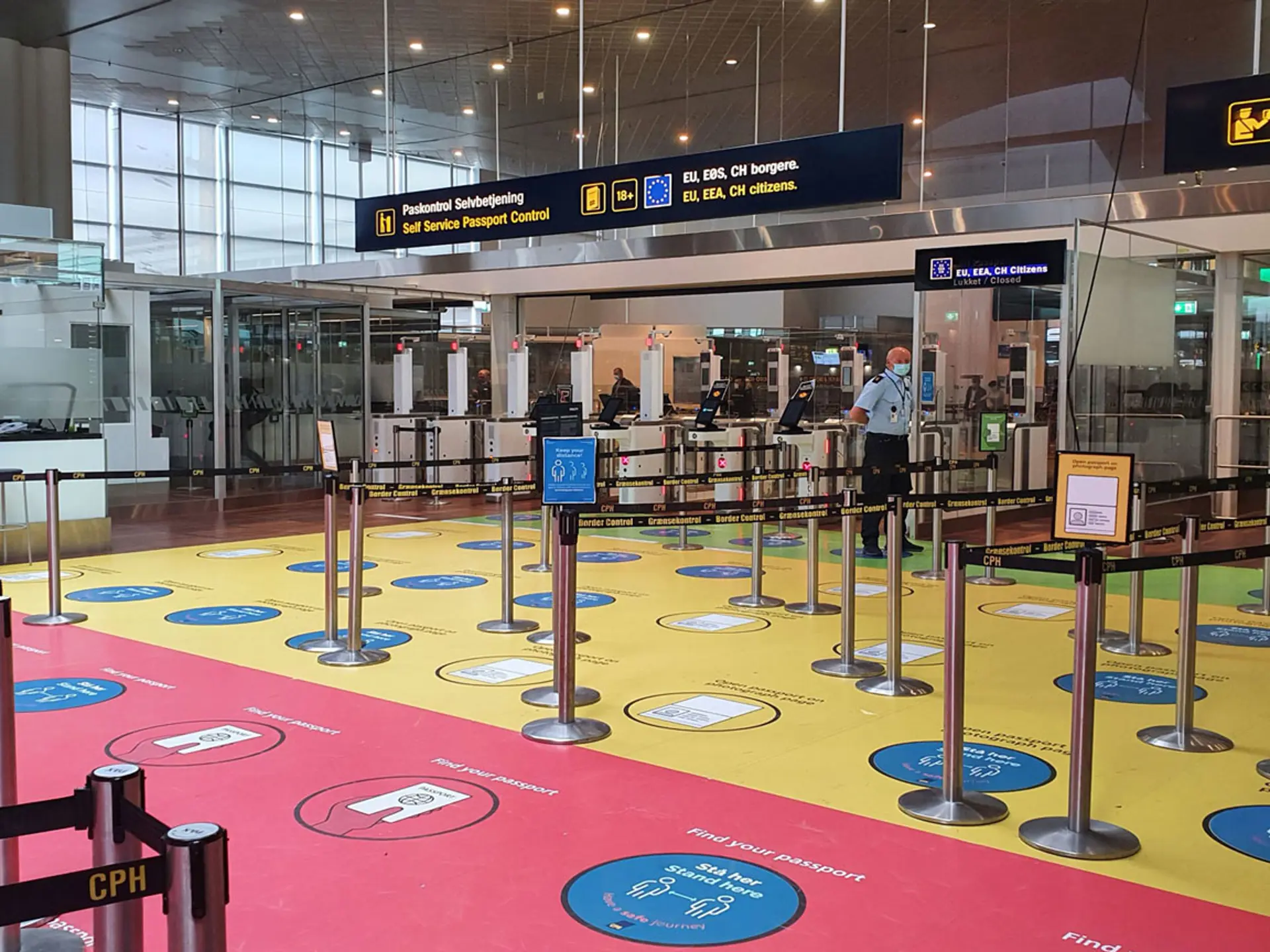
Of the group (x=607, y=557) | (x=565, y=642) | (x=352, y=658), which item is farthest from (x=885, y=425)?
(x=565, y=642)

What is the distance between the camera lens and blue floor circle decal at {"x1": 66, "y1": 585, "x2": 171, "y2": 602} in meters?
8.33

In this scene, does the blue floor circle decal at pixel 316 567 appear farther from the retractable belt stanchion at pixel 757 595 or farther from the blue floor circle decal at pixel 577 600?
the retractable belt stanchion at pixel 757 595

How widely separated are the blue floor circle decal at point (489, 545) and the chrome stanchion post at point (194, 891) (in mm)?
9031

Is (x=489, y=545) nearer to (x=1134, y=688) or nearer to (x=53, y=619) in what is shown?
(x=53, y=619)

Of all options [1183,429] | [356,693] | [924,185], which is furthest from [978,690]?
[924,185]

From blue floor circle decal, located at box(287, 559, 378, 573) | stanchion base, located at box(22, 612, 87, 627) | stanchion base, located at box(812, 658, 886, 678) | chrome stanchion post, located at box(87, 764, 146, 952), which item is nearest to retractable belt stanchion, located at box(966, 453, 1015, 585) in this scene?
stanchion base, located at box(812, 658, 886, 678)

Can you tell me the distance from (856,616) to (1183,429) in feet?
16.0

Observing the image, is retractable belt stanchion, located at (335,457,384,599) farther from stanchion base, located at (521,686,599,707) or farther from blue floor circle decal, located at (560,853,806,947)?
blue floor circle decal, located at (560,853,806,947)

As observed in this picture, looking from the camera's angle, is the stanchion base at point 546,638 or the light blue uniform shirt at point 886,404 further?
the light blue uniform shirt at point 886,404

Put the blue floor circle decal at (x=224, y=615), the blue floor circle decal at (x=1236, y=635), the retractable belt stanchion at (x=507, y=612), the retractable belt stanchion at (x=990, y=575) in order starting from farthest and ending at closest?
the retractable belt stanchion at (x=990, y=575), the blue floor circle decal at (x=224, y=615), the retractable belt stanchion at (x=507, y=612), the blue floor circle decal at (x=1236, y=635)

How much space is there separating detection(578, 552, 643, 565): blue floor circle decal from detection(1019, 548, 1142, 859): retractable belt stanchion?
6.51 metres

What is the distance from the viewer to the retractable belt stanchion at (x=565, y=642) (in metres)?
5.14

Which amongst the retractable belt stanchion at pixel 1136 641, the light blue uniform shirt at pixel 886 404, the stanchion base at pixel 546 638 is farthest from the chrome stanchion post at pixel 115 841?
the light blue uniform shirt at pixel 886 404

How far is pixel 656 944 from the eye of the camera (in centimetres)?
320
